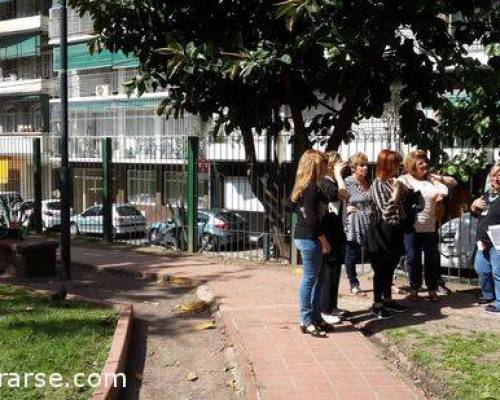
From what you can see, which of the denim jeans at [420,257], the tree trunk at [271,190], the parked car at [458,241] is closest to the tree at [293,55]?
the tree trunk at [271,190]

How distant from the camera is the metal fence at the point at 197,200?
34.4 ft

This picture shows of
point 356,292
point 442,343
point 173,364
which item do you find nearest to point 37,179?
point 356,292

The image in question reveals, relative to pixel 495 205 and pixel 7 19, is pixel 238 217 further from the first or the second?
pixel 7 19

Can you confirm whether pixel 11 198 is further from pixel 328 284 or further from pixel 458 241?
pixel 328 284

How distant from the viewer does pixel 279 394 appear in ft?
15.3

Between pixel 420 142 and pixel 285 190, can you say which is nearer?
pixel 420 142

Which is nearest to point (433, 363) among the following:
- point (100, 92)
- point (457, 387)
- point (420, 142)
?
point (457, 387)

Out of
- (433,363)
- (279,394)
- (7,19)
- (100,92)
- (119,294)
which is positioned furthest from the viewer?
(7,19)

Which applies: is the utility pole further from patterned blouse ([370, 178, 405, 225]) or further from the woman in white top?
the woman in white top

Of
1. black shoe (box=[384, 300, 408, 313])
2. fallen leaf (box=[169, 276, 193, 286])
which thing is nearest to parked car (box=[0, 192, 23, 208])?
fallen leaf (box=[169, 276, 193, 286])

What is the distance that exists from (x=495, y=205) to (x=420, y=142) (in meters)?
2.34

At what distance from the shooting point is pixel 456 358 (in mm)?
5316

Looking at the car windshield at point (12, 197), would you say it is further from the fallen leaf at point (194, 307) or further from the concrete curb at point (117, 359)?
the concrete curb at point (117, 359)

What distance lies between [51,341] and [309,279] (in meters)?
2.27
